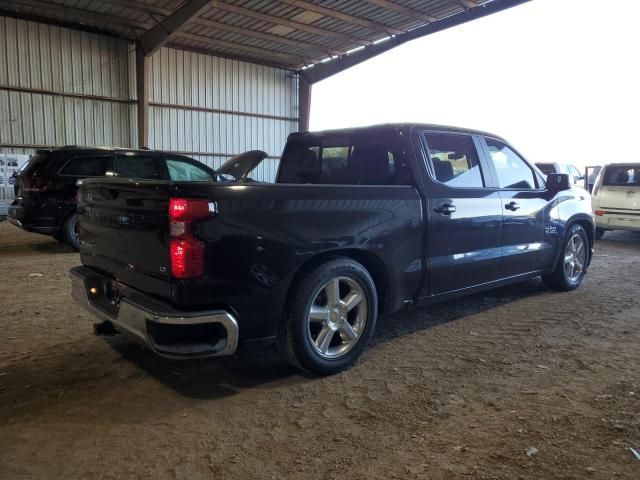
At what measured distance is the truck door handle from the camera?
4.06 metres

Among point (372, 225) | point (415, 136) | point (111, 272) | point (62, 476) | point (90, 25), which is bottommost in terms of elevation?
point (62, 476)

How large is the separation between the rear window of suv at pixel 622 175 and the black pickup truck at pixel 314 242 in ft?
21.4

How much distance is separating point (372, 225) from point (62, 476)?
2365 mm

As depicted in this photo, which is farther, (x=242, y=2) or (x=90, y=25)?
(x=90, y=25)

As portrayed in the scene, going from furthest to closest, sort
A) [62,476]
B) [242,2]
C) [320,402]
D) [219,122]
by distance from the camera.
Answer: [219,122]
[242,2]
[320,402]
[62,476]

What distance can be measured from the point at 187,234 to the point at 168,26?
1511 centimetres

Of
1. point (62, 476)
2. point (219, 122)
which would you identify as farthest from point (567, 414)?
point (219, 122)

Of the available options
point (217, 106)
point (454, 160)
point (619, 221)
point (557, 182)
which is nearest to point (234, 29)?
point (217, 106)

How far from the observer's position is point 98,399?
10.2 feet

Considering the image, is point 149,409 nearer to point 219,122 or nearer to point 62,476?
point 62,476

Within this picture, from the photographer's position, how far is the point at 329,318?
11.4ft

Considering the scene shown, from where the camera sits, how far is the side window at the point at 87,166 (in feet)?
27.8

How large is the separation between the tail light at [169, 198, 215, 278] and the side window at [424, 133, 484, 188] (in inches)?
84.6

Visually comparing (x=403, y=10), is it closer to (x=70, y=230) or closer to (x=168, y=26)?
(x=168, y=26)
